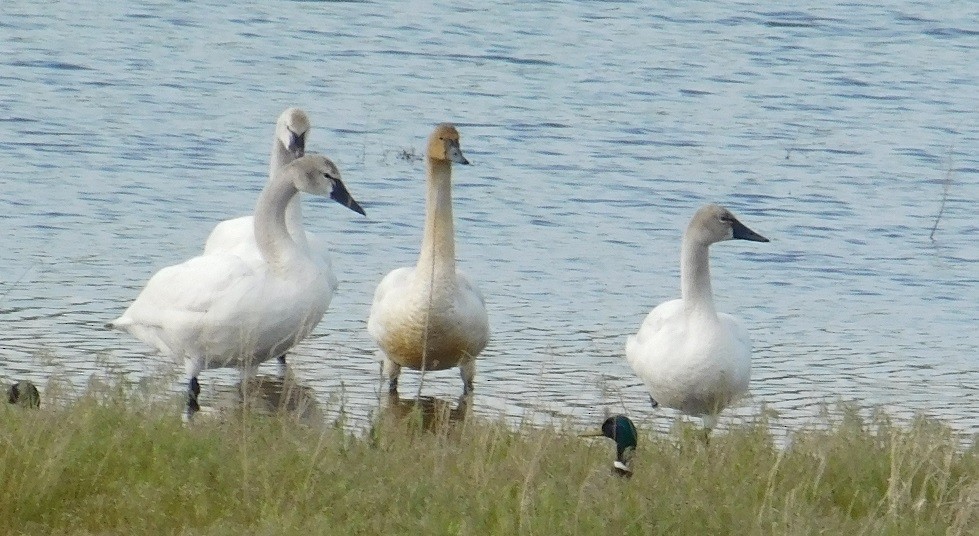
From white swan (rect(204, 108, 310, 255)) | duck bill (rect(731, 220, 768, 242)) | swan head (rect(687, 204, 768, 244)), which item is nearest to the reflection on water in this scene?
white swan (rect(204, 108, 310, 255))

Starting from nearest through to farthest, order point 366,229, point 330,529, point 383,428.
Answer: point 330,529
point 383,428
point 366,229

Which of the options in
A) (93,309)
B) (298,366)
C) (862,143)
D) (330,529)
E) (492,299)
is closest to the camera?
(330,529)

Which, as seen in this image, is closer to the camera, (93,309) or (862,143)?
(93,309)

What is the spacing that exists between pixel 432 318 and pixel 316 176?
87 centimetres

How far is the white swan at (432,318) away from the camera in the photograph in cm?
890

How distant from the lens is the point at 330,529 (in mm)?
5117

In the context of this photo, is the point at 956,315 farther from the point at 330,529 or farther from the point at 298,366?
the point at 330,529

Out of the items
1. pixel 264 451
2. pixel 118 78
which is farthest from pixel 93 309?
pixel 118 78

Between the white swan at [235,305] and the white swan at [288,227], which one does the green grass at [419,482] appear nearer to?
the white swan at [235,305]

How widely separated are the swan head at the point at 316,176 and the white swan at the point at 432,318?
1.76 feet

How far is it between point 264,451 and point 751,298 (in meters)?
5.77

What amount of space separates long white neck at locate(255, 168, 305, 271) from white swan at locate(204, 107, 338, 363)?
4.1 inches

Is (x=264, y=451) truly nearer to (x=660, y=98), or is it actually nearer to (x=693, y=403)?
(x=693, y=403)

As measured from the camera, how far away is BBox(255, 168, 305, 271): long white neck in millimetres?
8375
